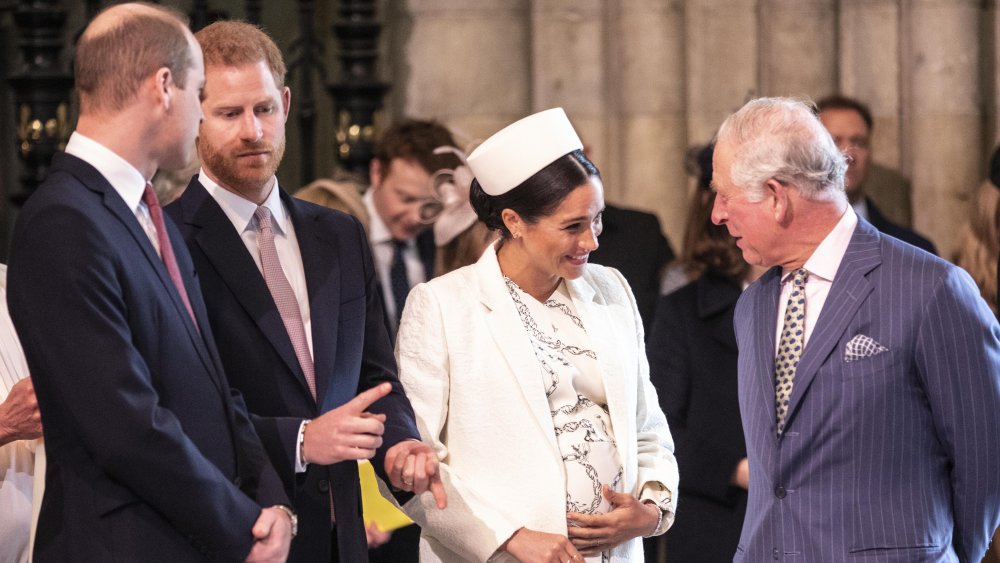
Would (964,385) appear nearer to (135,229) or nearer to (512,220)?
(512,220)

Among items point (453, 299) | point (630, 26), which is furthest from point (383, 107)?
point (453, 299)

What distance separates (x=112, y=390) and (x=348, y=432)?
18.5 inches

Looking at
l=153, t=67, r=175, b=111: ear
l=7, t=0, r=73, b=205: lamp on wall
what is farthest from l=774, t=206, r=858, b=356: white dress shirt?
l=7, t=0, r=73, b=205: lamp on wall

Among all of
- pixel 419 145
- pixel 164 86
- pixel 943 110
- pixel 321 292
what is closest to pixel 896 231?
pixel 943 110

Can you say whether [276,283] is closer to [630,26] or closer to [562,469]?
[562,469]

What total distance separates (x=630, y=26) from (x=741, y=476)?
2.26m

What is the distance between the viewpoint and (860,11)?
5660mm

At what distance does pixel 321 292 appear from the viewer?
297cm

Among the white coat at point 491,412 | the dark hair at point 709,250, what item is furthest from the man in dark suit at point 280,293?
the dark hair at point 709,250

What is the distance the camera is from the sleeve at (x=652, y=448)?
320 cm

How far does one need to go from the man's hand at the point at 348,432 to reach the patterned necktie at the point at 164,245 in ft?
0.99

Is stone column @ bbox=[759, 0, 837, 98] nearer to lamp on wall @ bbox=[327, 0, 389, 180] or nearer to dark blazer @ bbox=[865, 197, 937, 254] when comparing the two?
dark blazer @ bbox=[865, 197, 937, 254]

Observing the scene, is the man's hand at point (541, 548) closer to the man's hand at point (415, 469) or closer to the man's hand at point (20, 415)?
the man's hand at point (415, 469)

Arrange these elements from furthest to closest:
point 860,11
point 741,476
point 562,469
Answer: point 860,11 < point 741,476 < point 562,469
